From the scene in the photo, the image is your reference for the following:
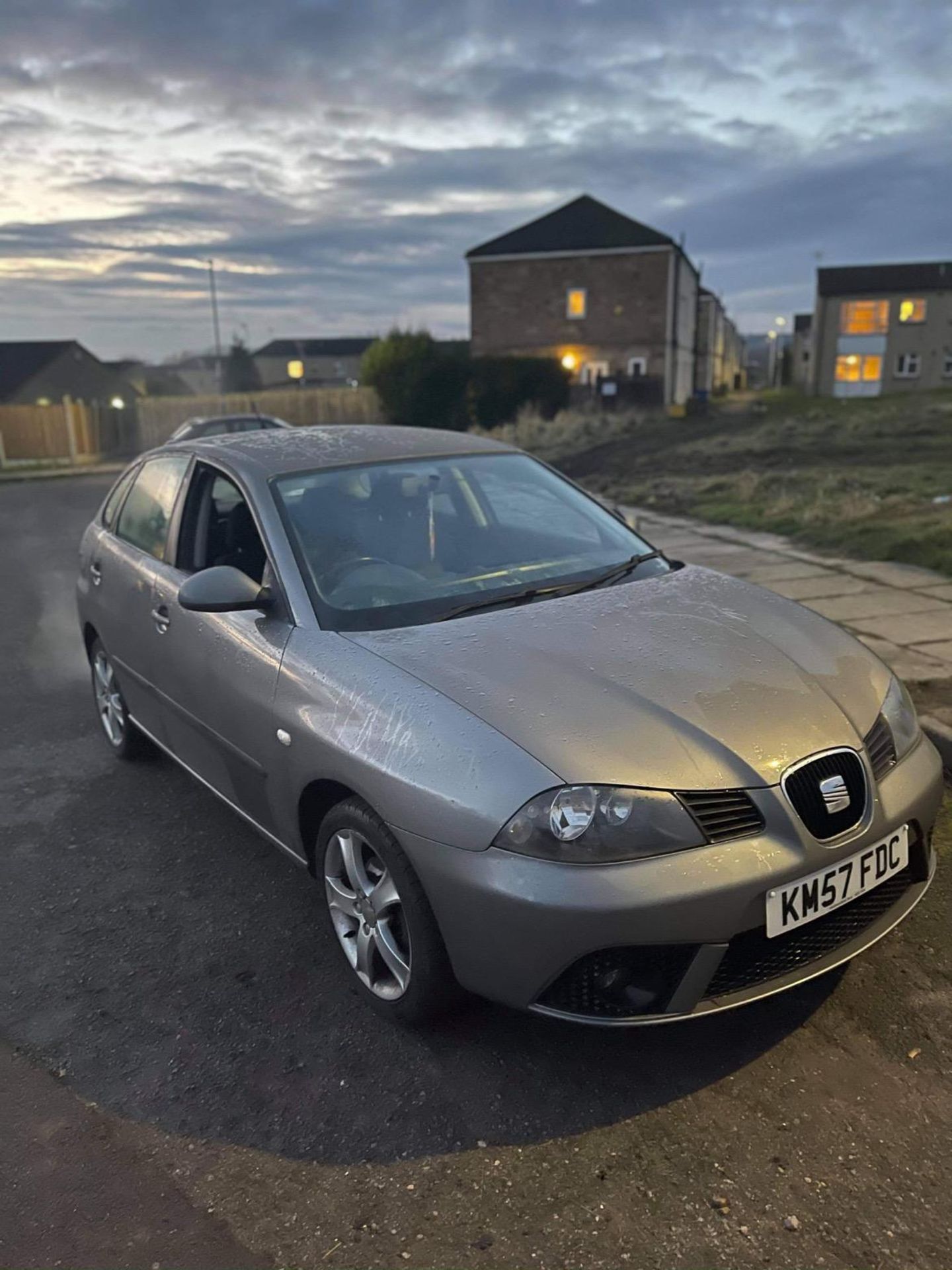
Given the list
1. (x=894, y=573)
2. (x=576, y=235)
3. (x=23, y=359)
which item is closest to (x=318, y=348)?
(x=23, y=359)

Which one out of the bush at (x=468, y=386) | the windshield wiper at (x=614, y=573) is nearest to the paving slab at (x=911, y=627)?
the windshield wiper at (x=614, y=573)

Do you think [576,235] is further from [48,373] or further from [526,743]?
[526,743]

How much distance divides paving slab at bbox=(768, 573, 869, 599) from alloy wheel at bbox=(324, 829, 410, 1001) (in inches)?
205

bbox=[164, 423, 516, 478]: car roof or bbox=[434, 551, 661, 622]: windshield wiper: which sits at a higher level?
bbox=[164, 423, 516, 478]: car roof

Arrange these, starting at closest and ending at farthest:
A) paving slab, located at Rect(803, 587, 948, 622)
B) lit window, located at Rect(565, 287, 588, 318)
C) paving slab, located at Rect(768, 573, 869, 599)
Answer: paving slab, located at Rect(803, 587, 948, 622) → paving slab, located at Rect(768, 573, 869, 599) → lit window, located at Rect(565, 287, 588, 318)

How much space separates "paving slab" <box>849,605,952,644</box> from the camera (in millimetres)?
6020

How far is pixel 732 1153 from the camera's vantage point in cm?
231

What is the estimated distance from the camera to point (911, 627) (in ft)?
20.6

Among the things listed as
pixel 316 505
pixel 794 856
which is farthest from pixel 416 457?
pixel 794 856

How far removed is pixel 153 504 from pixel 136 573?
38cm

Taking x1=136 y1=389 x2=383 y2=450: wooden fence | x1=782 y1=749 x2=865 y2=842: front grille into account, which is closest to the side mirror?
x1=782 y1=749 x2=865 y2=842: front grille

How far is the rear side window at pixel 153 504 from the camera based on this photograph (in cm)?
430

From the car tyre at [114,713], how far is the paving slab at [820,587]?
4.80 m

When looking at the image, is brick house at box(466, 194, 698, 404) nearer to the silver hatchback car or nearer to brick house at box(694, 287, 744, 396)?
brick house at box(694, 287, 744, 396)
